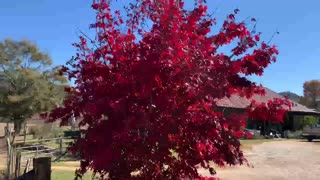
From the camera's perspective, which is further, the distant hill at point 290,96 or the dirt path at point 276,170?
the dirt path at point 276,170

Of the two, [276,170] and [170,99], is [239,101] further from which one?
[170,99]

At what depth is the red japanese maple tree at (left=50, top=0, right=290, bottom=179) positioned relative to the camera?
563 centimetres

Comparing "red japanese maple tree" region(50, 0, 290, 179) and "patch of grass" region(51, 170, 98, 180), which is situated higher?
"red japanese maple tree" region(50, 0, 290, 179)

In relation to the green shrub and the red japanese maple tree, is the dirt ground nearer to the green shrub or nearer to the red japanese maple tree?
the red japanese maple tree

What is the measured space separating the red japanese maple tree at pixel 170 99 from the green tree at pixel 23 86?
3697cm

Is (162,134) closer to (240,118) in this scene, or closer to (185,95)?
(185,95)

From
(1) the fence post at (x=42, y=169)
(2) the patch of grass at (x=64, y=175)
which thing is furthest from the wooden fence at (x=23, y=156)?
(1) the fence post at (x=42, y=169)

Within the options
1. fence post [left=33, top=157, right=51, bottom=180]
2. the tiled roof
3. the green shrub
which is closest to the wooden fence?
fence post [left=33, top=157, right=51, bottom=180]

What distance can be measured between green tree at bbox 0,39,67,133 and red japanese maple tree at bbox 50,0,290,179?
37.0 m

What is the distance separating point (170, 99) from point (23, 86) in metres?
40.8

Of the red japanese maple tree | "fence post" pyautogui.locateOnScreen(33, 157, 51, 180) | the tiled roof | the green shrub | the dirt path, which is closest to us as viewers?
the red japanese maple tree

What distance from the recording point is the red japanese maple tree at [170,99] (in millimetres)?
5633

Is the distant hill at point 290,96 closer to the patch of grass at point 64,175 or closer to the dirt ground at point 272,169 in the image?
the dirt ground at point 272,169

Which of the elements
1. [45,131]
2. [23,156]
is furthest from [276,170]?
[45,131]
